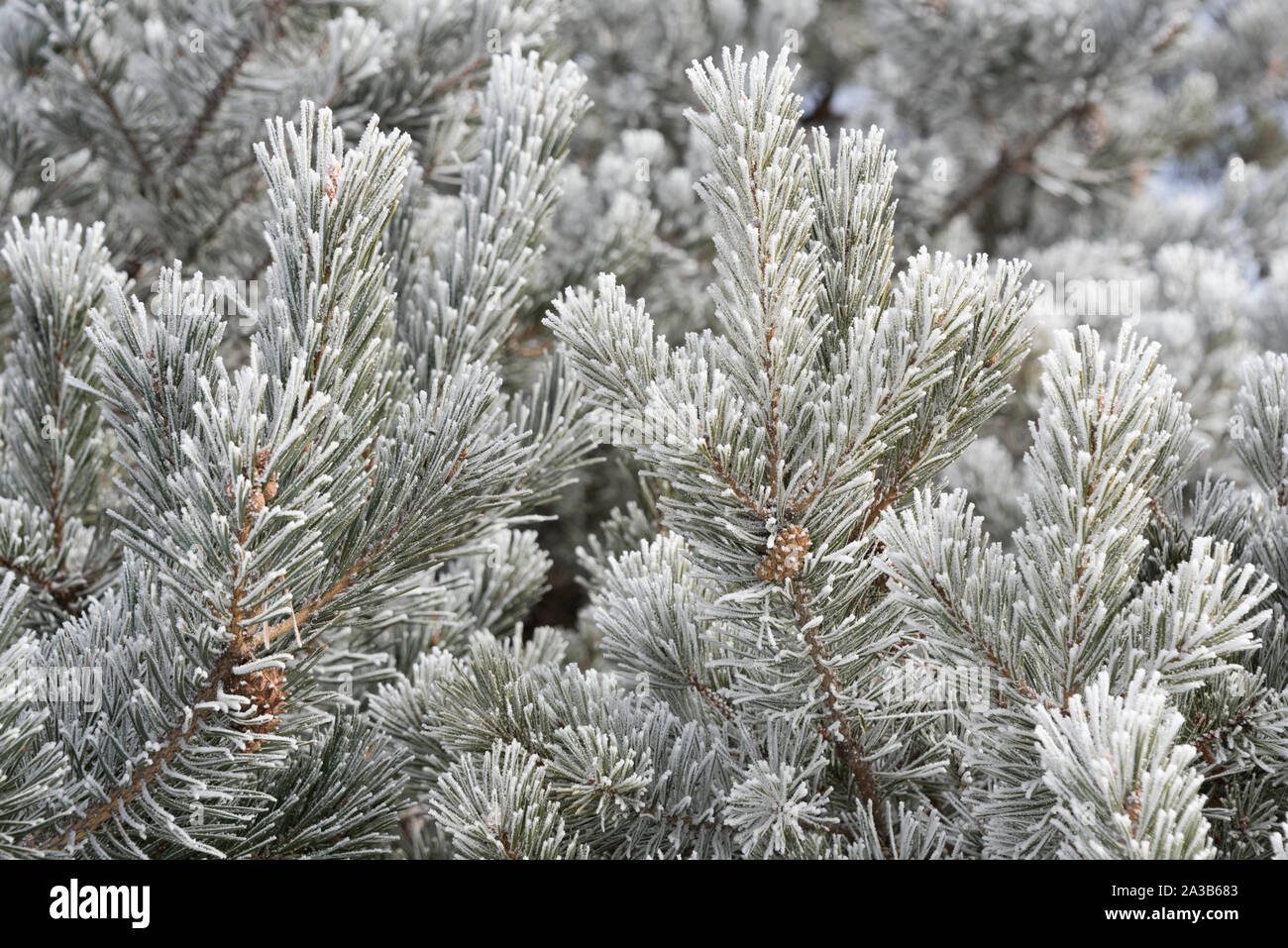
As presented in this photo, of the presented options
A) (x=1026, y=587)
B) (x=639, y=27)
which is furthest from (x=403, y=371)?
(x=639, y=27)

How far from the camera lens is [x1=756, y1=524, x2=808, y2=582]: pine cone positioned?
84cm

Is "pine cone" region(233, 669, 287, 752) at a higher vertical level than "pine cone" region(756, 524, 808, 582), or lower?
lower

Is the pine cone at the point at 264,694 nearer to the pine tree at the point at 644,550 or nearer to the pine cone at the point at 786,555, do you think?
the pine tree at the point at 644,550

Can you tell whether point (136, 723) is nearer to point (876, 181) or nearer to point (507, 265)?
point (507, 265)

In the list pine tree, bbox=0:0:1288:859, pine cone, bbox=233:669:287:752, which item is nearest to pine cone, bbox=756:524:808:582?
pine tree, bbox=0:0:1288:859

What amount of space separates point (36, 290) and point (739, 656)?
90cm

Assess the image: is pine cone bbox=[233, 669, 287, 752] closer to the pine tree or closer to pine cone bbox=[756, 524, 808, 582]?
the pine tree

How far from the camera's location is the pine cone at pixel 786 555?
0.84 metres

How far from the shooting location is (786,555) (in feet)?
2.77

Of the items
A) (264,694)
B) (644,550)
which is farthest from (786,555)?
(264,694)

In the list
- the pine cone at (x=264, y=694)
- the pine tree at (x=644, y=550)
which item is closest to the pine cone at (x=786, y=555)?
the pine tree at (x=644, y=550)

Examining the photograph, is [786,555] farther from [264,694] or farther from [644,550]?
[264,694]

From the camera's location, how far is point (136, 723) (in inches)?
34.9

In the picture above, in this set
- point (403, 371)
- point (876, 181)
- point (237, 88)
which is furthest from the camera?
point (237, 88)
